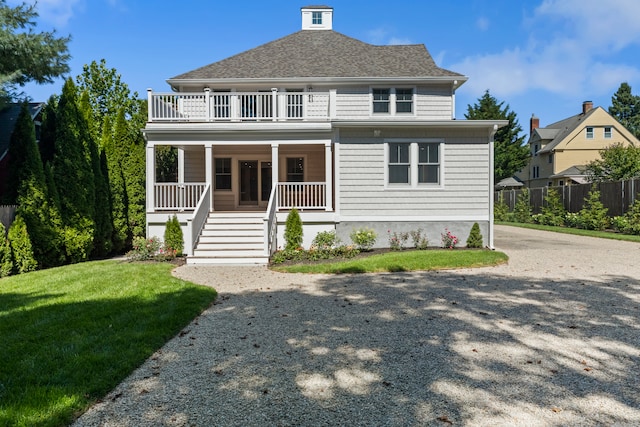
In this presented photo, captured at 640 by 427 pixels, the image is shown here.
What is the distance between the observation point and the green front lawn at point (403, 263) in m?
9.71

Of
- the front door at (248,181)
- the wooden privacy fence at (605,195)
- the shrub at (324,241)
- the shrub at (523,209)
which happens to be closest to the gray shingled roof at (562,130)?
the shrub at (523,209)

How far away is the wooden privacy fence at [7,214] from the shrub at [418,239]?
36.6 feet

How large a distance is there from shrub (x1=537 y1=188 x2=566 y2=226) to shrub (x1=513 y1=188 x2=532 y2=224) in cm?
229

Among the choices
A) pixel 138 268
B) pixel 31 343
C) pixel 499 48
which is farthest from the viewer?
pixel 499 48

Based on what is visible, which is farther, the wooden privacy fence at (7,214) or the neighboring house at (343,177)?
the neighboring house at (343,177)

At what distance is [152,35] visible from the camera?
12531 mm

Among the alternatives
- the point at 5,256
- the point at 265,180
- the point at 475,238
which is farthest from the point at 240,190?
the point at 475,238

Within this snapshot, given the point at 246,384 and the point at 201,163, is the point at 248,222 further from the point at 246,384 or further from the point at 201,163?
the point at 246,384

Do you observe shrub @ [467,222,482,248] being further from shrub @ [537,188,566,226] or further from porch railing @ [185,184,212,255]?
shrub @ [537,188,566,226]

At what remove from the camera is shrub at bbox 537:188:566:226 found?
22819mm

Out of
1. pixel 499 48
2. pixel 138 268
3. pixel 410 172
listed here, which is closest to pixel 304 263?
pixel 138 268

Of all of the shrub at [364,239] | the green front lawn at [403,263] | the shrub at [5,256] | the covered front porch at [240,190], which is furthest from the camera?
the shrub at [364,239]

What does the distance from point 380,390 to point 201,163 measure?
1388 cm

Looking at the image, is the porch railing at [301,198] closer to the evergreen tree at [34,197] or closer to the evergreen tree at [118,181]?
the evergreen tree at [118,181]
